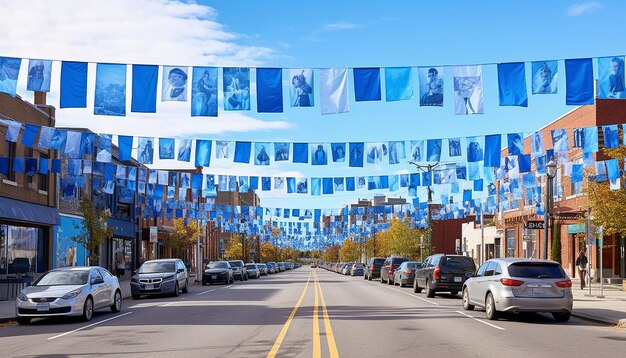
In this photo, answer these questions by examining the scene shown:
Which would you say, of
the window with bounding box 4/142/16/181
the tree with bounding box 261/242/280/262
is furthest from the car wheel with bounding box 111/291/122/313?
the tree with bounding box 261/242/280/262

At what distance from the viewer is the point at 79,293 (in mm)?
19906

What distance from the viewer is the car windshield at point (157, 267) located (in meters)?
31.6

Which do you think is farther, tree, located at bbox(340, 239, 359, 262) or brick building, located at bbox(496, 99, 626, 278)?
tree, located at bbox(340, 239, 359, 262)

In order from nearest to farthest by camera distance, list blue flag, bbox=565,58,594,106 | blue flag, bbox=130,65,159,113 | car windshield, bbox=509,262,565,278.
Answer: car windshield, bbox=509,262,565,278, blue flag, bbox=565,58,594,106, blue flag, bbox=130,65,159,113

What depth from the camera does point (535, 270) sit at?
19359mm

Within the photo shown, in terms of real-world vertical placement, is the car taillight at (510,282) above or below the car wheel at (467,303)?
above

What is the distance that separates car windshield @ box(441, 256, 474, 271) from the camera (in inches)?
1144

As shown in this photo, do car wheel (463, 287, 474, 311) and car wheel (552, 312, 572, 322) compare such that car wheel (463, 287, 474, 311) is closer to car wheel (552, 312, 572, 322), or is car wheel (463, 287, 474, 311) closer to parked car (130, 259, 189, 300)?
car wheel (552, 312, 572, 322)

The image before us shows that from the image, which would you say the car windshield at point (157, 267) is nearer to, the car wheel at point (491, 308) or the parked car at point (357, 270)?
the car wheel at point (491, 308)

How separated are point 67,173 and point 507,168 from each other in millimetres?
23804

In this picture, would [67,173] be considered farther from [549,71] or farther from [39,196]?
[549,71]

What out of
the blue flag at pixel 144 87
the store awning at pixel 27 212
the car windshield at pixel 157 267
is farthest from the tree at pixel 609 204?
the store awning at pixel 27 212

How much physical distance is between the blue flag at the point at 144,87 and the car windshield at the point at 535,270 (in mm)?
11345

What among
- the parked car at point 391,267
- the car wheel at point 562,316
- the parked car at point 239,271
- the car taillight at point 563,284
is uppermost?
the car taillight at point 563,284
